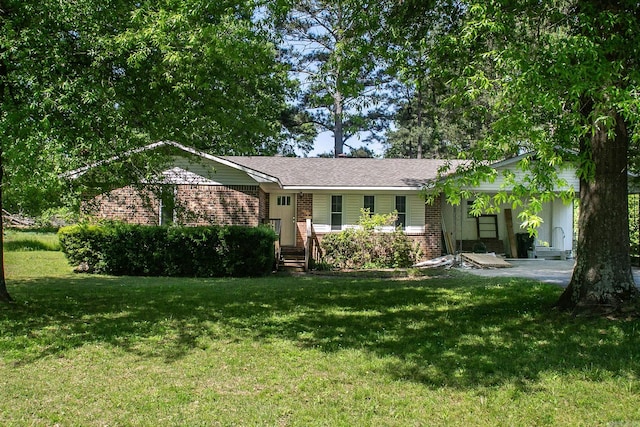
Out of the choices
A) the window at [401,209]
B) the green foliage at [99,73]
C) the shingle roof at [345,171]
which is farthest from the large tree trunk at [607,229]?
the window at [401,209]

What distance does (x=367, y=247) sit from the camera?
18344mm

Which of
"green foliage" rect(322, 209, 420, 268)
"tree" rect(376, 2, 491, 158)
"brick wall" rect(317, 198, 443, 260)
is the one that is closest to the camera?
"tree" rect(376, 2, 491, 158)

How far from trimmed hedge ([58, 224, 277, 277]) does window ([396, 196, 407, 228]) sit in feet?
19.0

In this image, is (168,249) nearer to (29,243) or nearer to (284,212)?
(284,212)

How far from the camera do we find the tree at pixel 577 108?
18.3 feet

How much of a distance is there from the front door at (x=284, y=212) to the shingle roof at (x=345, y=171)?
0.99 metres

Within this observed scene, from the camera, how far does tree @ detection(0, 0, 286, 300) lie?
23.1 ft

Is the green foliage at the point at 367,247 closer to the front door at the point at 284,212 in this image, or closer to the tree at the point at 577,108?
the front door at the point at 284,212

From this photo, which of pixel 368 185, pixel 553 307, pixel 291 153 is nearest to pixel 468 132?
pixel 291 153

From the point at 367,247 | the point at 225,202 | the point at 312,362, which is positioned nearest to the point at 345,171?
the point at 367,247

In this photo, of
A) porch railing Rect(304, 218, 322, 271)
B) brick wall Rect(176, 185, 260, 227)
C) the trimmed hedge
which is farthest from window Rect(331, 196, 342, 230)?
the trimmed hedge

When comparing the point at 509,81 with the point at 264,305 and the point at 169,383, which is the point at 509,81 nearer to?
the point at 169,383

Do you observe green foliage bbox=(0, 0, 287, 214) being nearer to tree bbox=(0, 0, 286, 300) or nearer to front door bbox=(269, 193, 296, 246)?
tree bbox=(0, 0, 286, 300)

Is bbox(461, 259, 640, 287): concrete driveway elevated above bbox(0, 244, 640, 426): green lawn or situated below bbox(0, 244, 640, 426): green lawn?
above
